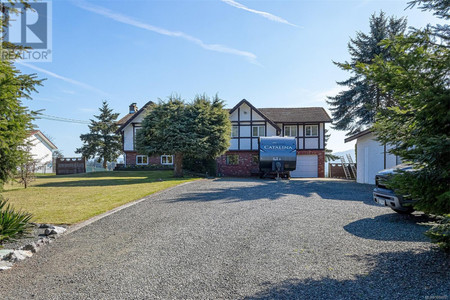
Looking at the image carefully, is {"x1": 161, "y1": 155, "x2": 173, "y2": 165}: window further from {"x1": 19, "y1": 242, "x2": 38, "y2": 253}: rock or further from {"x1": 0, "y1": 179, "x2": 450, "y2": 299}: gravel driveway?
{"x1": 19, "y1": 242, "x2": 38, "y2": 253}: rock


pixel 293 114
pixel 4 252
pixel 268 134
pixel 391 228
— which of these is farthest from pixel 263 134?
pixel 4 252

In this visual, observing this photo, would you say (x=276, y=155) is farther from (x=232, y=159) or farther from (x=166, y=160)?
(x=166, y=160)

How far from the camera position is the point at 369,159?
1758cm

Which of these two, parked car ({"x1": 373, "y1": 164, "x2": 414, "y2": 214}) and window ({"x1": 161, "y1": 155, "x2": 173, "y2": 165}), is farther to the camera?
window ({"x1": 161, "y1": 155, "x2": 173, "y2": 165})

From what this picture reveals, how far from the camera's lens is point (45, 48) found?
420 inches

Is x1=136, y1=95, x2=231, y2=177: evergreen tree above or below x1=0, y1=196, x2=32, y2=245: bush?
above

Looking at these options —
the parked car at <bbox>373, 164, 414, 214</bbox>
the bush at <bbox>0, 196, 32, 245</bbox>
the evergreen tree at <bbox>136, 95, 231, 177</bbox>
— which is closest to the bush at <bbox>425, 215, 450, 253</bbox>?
the parked car at <bbox>373, 164, 414, 214</bbox>

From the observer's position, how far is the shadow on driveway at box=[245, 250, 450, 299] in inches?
123

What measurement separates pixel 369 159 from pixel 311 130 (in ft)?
36.5

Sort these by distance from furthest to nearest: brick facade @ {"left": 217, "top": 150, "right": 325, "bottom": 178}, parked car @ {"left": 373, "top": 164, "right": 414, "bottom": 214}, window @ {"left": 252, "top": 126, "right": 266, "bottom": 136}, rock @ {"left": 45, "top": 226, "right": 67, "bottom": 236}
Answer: window @ {"left": 252, "top": 126, "right": 266, "bottom": 136}, brick facade @ {"left": 217, "top": 150, "right": 325, "bottom": 178}, parked car @ {"left": 373, "top": 164, "right": 414, "bottom": 214}, rock @ {"left": 45, "top": 226, "right": 67, "bottom": 236}

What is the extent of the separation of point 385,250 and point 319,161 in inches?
956

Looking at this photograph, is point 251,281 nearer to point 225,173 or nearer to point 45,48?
point 45,48

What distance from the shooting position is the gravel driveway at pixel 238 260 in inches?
132

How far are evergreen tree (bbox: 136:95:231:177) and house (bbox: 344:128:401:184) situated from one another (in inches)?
390
